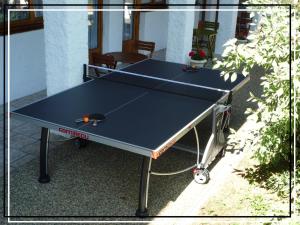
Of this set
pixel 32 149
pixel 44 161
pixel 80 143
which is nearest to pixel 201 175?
pixel 80 143

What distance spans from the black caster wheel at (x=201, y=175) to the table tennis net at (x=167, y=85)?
1.12 m

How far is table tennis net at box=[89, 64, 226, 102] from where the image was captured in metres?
6.67

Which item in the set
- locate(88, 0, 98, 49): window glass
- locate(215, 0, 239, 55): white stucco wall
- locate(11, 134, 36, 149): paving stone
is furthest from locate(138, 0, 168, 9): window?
locate(11, 134, 36, 149): paving stone

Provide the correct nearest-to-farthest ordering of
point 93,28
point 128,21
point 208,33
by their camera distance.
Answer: point 93,28
point 128,21
point 208,33

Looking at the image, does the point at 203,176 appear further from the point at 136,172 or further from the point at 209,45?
the point at 209,45

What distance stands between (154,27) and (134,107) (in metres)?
8.08

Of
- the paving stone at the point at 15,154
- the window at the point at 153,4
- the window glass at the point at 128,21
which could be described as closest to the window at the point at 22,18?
the paving stone at the point at 15,154

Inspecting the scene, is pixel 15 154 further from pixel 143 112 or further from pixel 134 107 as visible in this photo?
pixel 143 112

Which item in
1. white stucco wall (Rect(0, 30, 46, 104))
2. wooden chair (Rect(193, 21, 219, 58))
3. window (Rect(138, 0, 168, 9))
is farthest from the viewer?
wooden chair (Rect(193, 21, 219, 58))

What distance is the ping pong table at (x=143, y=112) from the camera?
16.3 feet

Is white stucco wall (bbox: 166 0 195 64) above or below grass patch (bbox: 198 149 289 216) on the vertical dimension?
above

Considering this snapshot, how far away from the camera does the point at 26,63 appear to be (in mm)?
8859

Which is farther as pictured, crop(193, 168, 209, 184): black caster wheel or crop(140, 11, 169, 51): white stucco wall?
crop(140, 11, 169, 51): white stucco wall

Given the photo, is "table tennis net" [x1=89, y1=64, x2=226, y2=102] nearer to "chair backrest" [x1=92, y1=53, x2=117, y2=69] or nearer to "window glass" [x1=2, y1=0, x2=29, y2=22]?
"chair backrest" [x1=92, y1=53, x2=117, y2=69]
